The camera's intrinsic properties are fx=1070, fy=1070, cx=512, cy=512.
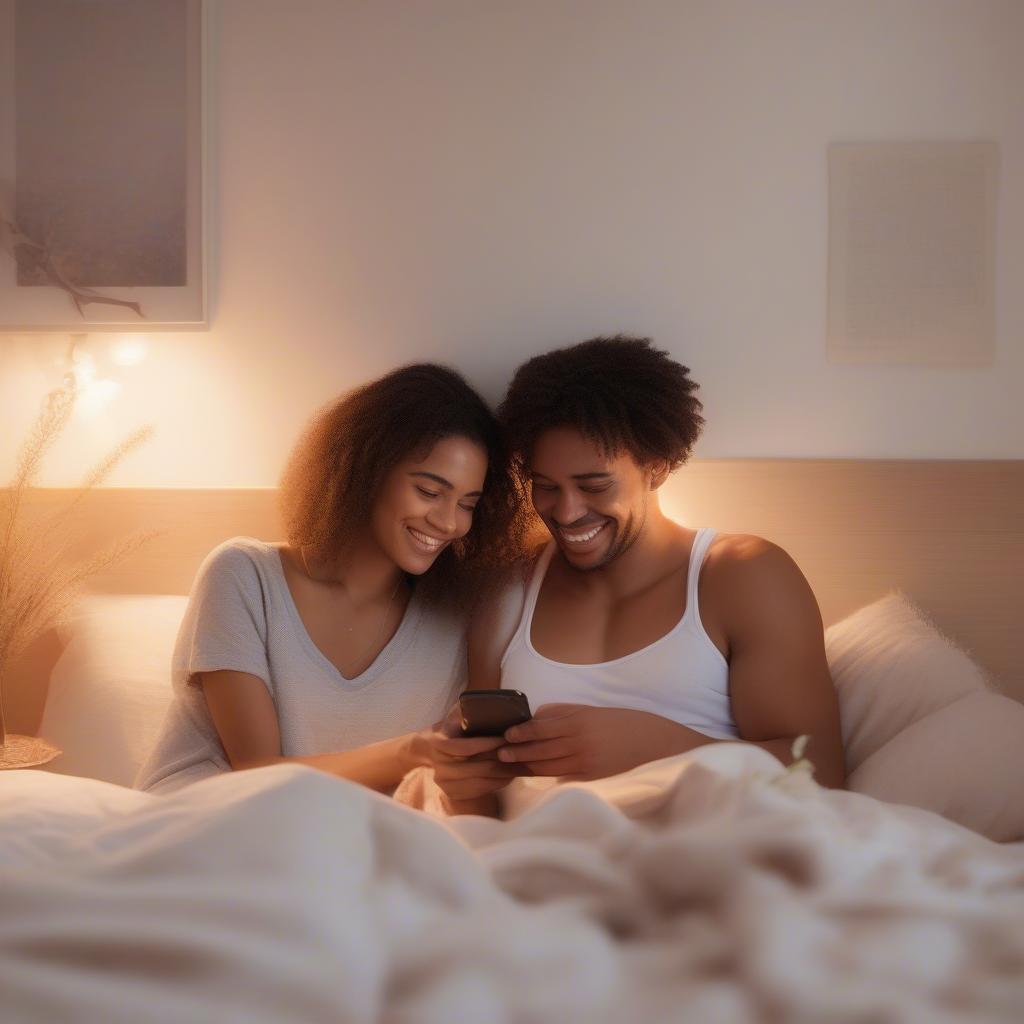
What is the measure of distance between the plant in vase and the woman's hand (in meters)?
0.87

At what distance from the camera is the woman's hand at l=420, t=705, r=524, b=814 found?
68.6 inches

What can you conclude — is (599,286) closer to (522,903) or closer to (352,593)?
(352,593)

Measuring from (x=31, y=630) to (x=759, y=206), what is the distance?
1.81 m

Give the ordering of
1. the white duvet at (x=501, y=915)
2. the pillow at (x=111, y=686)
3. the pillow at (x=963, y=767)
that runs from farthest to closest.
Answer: the pillow at (x=111, y=686) < the pillow at (x=963, y=767) < the white duvet at (x=501, y=915)

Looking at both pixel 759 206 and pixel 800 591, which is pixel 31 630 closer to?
pixel 800 591

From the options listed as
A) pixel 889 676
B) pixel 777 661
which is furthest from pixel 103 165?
pixel 889 676

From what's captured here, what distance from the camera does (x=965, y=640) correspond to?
2.27 m

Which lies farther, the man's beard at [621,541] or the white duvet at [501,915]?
the man's beard at [621,541]

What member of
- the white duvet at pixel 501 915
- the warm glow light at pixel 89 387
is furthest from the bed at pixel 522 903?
the warm glow light at pixel 89 387

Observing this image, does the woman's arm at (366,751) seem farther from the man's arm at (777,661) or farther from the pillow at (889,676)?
the pillow at (889,676)

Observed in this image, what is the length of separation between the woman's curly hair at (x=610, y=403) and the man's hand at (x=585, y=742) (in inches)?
19.5

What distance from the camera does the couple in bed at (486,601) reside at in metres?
1.88

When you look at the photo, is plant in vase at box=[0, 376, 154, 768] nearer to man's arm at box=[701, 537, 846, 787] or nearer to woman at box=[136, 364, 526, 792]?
woman at box=[136, 364, 526, 792]

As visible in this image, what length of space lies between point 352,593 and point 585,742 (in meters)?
0.63
